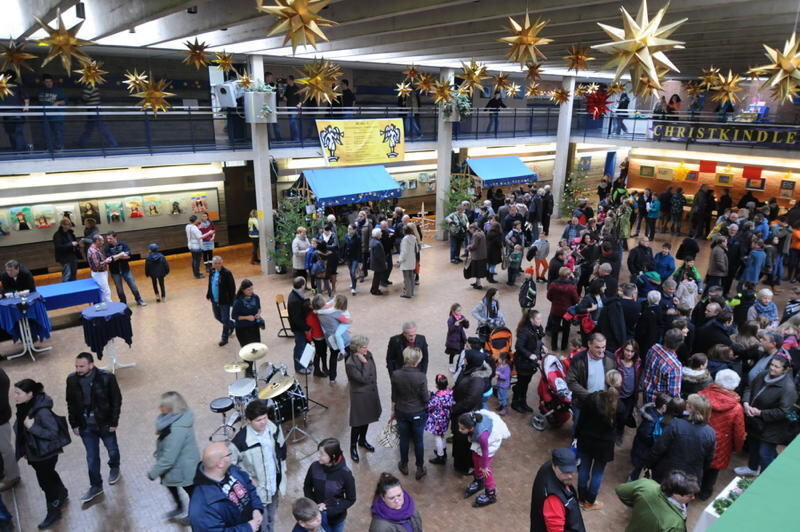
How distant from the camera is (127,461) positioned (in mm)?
6449

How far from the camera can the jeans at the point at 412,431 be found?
5855 millimetres

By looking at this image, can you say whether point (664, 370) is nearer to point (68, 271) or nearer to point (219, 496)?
point (219, 496)

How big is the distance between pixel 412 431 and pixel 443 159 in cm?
1311

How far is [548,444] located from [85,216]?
1412 cm

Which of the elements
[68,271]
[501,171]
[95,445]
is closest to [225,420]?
[95,445]

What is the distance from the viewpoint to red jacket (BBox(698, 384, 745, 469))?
5.71m

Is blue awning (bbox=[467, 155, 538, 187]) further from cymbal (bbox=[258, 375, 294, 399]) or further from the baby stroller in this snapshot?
cymbal (bbox=[258, 375, 294, 399])

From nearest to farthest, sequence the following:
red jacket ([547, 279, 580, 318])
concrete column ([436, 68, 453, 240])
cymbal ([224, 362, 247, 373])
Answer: cymbal ([224, 362, 247, 373]), red jacket ([547, 279, 580, 318]), concrete column ([436, 68, 453, 240])

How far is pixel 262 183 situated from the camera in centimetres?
1401

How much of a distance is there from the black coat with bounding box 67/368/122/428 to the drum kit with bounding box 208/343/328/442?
3.59ft

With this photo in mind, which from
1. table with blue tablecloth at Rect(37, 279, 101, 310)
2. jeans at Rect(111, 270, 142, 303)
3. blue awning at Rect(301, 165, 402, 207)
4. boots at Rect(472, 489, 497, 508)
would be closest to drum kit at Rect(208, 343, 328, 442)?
boots at Rect(472, 489, 497, 508)

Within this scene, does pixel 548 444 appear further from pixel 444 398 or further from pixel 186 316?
pixel 186 316

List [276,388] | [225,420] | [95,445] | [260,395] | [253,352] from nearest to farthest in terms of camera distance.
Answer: [95,445] < [260,395] < [276,388] < [253,352] < [225,420]

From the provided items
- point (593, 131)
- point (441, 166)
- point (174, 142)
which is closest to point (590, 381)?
point (174, 142)
